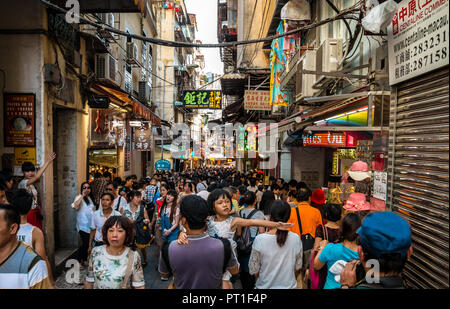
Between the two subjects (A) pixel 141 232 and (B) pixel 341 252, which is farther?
(A) pixel 141 232

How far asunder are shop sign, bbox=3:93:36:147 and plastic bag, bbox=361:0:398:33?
21.9ft

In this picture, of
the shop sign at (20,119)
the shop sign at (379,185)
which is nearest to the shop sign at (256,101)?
the shop sign at (20,119)

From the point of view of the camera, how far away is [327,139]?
25.7ft

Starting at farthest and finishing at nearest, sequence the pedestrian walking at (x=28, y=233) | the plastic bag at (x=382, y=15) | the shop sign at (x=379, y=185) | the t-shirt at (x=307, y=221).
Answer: the t-shirt at (x=307, y=221)
the shop sign at (x=379, y=185)
the plastic bag at (x=382, y=15)
the pedestrian walking at (x=28, y=233)

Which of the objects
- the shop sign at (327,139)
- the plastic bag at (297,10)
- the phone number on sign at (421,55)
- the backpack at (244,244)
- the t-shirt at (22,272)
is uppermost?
the plastic bag at (297,10)

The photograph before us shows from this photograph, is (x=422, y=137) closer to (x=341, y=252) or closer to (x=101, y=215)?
(x=341, y=252)

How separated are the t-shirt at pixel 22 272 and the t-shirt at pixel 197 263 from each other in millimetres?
1118

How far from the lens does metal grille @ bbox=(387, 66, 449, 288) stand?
2.96 m

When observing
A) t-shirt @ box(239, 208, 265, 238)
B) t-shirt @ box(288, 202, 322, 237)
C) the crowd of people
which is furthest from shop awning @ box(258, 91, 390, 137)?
t-shirt @ box(239, 208, 265, 238)

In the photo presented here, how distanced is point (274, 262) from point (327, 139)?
200 inches

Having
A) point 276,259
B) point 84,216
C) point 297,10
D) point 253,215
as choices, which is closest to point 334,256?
point 276,259

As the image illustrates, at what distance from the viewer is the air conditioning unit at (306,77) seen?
28.5 feet

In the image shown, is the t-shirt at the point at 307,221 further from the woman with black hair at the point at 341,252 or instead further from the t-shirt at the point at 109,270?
the t-shirt at the point at 109,270
